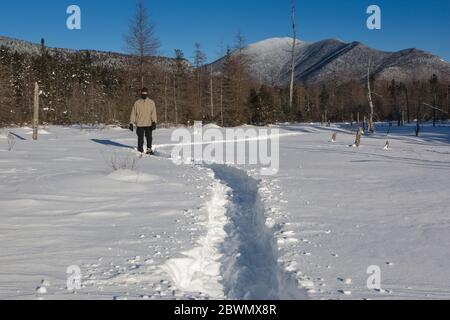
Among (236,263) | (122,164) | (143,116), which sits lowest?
(236,263)

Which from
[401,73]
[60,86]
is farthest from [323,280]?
[401,73]

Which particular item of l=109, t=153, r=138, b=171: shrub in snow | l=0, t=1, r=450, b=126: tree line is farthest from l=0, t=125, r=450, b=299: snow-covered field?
l=0, t=1, r=450, b=126: tree line

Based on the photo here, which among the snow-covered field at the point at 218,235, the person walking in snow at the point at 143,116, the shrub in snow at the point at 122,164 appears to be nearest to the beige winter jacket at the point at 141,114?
the person walking in snow at the point at 143,116

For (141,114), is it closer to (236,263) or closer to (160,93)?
(236,263)

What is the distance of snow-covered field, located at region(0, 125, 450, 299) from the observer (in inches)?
144

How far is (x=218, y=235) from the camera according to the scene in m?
5.46

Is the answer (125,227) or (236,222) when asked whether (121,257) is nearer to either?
(125,227)

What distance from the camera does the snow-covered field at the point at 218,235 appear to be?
3.66 m

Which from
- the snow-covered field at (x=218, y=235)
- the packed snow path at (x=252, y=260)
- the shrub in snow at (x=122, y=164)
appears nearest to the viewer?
the snow-covered field at (x=218, y=235)

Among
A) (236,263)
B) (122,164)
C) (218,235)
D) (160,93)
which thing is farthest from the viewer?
(160,93)

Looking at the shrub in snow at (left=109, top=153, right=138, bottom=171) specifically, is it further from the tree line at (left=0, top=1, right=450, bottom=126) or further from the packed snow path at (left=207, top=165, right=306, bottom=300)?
the tree line at (left=0, top=1, right=450, bottom=126)

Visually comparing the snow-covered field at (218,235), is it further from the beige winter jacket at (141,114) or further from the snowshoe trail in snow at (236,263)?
the beige winter jacket at (141,114)

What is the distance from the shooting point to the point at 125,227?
17.5 ft

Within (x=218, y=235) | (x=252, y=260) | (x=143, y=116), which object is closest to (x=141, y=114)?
(x=143, y=116)
